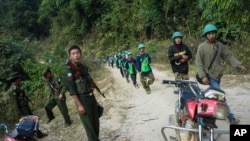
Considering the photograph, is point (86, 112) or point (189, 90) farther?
point (86, 112)

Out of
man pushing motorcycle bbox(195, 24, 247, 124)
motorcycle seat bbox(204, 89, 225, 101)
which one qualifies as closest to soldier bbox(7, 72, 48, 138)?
man pushing motorcycle bbox(195, 24, 247, 124)

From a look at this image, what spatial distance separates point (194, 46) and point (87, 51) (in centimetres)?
2684

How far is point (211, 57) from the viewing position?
232 inches

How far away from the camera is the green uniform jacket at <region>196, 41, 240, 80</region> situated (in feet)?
19.2

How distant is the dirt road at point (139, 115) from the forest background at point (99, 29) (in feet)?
6.48

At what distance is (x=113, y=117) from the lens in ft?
30.0

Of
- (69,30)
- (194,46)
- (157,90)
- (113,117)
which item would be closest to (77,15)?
(69,30)

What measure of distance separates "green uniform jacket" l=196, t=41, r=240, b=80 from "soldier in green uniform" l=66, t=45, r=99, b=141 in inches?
73.2

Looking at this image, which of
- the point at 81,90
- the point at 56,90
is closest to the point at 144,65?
the point at 56,90

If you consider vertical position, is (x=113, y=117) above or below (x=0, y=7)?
below

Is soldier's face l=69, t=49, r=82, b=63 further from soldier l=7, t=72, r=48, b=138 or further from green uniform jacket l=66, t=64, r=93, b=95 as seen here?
soldier l=7, t=72, r=48, b=138

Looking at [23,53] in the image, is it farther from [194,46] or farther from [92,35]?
[92,35]

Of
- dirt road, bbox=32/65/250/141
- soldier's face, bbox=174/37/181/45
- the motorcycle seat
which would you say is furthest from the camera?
soldier's face, bbox=174/37/181/45

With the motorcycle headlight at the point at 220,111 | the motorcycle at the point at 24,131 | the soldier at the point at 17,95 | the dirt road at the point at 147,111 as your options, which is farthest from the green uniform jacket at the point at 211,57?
the soldier at the point at 17,95
